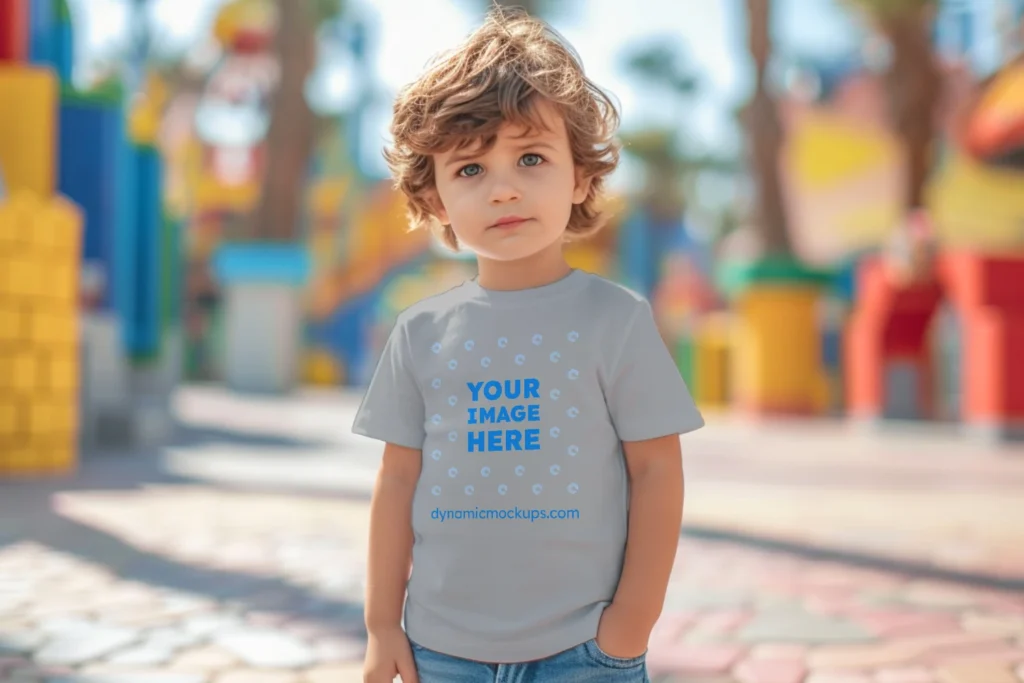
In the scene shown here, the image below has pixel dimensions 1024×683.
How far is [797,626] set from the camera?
3.14m

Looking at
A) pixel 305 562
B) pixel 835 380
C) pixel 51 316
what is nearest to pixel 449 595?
pixel 305 562

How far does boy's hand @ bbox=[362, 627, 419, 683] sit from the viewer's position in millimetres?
1508

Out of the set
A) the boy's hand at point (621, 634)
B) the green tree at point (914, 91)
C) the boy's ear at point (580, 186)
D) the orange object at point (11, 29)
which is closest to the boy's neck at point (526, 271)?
the boy's ear at point (580, 186)

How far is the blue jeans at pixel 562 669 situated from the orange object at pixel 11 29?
7560 mm

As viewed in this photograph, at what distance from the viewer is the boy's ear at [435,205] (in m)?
1.67

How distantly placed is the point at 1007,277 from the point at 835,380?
10120mm

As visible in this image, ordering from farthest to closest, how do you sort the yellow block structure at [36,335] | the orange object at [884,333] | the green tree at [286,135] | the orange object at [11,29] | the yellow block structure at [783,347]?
the green tree at [286,135]
the yellow block structure at [783,347]
the orange object at [884,333]
the orange object at [11,29]
the yellow block structure at [36,335]

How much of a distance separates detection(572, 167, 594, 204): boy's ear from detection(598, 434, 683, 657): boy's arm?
42 cm

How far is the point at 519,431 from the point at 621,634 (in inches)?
12.5

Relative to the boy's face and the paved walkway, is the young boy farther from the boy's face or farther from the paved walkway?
the paved walkway

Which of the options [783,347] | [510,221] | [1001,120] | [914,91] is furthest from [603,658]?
[914,91]

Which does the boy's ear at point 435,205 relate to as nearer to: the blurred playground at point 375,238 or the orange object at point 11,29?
the blurred playground at point 375,238

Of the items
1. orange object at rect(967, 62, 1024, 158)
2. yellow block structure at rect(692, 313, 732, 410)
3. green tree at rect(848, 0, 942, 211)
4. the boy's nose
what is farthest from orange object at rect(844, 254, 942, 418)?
the boy's nose

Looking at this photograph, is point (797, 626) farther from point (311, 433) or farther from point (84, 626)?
point (311, 433)
